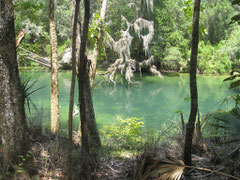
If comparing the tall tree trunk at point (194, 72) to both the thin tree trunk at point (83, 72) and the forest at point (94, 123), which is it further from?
the thin tree trunk at point (83, 72)

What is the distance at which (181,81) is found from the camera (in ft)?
68.1

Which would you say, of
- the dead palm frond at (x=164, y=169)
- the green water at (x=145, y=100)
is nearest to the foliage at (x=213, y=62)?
the green water at (x=145, y=100)

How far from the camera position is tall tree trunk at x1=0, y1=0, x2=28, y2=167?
2.49 m

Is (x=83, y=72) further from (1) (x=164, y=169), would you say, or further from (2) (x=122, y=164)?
(2) (x=122, y=164)

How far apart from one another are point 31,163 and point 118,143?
235cm

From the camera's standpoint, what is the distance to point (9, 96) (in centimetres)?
255

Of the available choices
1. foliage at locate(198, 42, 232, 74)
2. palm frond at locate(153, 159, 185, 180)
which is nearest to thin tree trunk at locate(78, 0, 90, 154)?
palm frond at locate(153, 159, 185, 180)

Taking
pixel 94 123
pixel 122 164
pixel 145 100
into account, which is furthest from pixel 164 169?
pixel 145 100

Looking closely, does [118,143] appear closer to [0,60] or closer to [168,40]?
[0,60]

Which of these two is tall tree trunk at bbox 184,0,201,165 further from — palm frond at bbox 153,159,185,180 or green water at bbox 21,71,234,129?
green water at bbox 21,71,234,129

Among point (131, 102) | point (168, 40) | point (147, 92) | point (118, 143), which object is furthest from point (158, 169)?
point (168, 40)

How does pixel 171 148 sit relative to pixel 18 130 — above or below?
below

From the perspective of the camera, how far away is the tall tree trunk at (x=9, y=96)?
2492 mm

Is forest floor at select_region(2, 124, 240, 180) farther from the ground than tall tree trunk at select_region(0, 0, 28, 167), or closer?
closer
